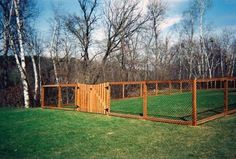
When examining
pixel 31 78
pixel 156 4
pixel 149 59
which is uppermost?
Answer: pixel 156 4

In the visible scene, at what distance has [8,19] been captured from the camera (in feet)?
72.2

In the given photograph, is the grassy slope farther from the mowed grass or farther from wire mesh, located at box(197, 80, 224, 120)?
the mowed grass

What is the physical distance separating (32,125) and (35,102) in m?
11.9

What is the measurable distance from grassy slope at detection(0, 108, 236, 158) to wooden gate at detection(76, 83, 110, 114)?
2.76 m

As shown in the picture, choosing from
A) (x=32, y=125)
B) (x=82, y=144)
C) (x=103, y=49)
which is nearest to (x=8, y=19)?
(x=103, y=49)

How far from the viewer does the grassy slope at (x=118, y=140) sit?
618cm

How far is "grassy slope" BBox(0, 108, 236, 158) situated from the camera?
6.18m

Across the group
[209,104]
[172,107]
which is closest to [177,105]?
[172,107]

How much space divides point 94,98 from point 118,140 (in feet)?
21.3

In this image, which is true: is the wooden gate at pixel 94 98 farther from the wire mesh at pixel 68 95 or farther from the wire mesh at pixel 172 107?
the wire mesh at pixel 68 95

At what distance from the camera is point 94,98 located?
13875 mm

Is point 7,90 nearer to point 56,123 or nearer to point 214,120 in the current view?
point 56,123

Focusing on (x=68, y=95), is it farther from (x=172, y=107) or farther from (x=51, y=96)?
(x=172, y=107)

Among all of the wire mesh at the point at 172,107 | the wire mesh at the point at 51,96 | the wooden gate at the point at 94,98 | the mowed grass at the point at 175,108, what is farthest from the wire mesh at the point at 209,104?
the wire mesh at the point at 51,96
